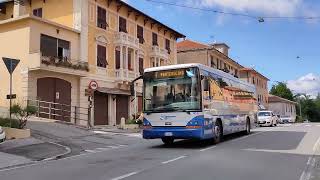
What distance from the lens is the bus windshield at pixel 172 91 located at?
16.6 metres

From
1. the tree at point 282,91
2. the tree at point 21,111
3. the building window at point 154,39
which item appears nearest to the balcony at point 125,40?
the building window at point 154,39

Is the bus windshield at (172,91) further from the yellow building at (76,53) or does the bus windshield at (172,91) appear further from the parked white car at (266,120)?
the parked white car at (266,120)

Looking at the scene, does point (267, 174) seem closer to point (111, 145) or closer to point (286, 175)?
point (286, 175)

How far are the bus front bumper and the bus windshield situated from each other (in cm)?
75

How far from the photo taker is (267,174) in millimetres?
10570

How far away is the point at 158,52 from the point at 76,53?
1199 cm

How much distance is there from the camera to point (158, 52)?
4266cm

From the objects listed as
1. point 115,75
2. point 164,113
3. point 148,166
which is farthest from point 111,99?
point 148,166

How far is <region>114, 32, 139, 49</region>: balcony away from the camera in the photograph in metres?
36.5

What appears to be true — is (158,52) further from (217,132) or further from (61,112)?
(217,132)

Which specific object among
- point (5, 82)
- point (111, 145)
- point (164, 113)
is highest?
point (5, 82)

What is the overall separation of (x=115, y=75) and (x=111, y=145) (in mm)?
17406

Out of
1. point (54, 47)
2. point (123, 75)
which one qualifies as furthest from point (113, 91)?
point (54, 47)

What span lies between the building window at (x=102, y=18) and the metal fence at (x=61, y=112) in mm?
6874
